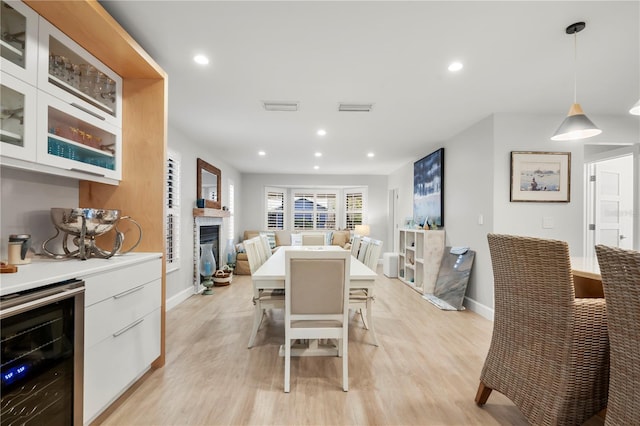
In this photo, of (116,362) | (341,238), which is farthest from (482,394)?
(341,238)

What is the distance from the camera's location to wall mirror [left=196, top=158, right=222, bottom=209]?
15.6ft

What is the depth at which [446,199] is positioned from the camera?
4.58m

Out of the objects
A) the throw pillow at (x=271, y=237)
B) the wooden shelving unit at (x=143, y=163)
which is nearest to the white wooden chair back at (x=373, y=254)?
the wooden shelving unit at (x=143, y=163)


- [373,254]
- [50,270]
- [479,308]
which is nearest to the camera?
[50,270]

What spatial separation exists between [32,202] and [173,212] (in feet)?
6.98

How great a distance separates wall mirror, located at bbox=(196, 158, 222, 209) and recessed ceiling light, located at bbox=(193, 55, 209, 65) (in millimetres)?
2665

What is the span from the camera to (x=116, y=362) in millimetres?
1671

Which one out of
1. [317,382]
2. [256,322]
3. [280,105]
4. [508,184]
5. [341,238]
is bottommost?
[317,382]

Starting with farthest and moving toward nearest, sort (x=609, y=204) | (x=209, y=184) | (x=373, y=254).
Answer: (x=209, y=184), (x=609, y=204), (x=373, y=254)

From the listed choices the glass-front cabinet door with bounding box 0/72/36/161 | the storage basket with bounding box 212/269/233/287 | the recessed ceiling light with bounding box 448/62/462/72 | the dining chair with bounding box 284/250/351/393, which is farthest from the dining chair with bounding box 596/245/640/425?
the storage basket with bounding box 212/269/233/287

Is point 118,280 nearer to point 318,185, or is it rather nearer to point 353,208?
point 318,185

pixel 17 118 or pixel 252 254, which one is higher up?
pixel 17 118

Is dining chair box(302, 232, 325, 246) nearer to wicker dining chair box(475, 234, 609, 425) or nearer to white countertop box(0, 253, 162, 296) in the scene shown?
white countertop box(0, 253, 162, 296)

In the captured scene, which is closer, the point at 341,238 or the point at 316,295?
the point at 316,295
